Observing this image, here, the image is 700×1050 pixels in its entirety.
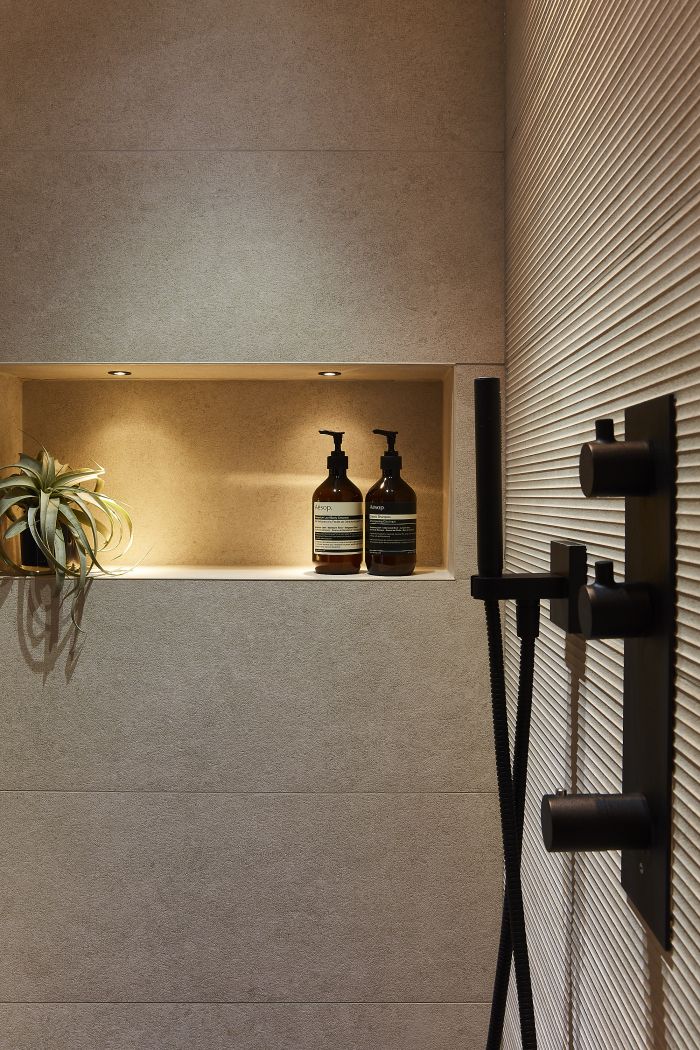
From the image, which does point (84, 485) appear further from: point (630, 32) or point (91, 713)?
point (630, 32)

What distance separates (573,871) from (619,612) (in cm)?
31

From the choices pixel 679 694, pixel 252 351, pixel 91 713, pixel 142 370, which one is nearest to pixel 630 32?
pixel 679 694

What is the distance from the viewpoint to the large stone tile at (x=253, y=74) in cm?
107

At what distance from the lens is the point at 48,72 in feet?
3.57

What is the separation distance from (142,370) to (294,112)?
1.32 ft

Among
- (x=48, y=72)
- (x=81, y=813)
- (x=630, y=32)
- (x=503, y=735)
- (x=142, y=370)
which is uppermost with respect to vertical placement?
(x=48, y=72)

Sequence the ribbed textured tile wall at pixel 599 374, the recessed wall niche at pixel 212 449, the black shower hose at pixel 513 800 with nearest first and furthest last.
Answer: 1. the ribbed textured tile wall at pixel 599 374
2. the black shower hose at pixel 513 800
3. the recessed wall niche at pixel 212 449

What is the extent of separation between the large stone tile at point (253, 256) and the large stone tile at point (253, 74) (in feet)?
0.10

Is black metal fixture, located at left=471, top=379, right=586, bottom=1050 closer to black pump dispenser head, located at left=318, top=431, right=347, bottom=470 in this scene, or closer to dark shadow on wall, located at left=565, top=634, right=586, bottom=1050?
dark shadow on wall, located at left=565, top=634, right=586, bottom=1050

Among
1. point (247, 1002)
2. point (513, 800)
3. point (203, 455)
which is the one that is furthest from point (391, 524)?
point (247, 1002)

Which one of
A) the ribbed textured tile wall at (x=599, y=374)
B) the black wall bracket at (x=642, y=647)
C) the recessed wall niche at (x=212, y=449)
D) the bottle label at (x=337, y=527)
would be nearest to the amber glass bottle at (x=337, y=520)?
the bottle label at (x=337, y=527)

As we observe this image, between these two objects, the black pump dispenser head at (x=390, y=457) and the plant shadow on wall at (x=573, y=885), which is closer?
the plant shadow on wall at (x=573, y=885)

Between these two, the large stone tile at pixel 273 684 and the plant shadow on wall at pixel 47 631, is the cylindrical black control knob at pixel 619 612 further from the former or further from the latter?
the plant shadow on wall at pixel 47 631

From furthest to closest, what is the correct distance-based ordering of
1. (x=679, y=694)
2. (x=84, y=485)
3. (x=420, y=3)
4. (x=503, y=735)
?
(x=84, y=485) → (x=420, y=3) → (x=503, y=735) → (x=679, y=694)
